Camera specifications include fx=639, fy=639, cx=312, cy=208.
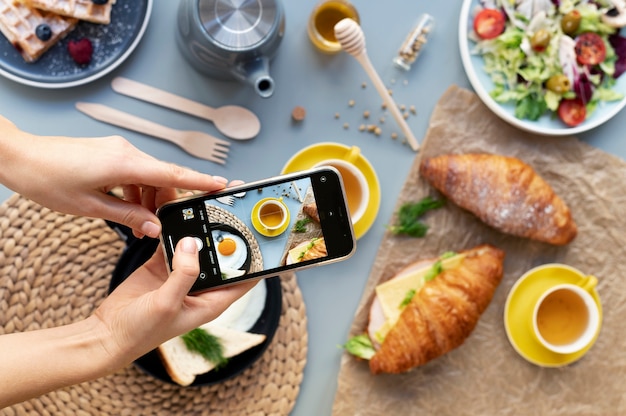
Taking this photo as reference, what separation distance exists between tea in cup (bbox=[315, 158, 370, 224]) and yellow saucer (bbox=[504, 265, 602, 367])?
0.41 metres

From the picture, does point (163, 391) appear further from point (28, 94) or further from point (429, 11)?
point (429, 11)

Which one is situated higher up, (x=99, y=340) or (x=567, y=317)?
(x=99, y=340)

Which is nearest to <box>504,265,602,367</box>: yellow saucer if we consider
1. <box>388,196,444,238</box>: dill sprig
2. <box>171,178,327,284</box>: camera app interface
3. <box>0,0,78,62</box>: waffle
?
<box>388,196,444,238</box>: dill sprig

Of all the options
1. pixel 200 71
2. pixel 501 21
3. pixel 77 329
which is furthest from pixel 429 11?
pixel 77 329

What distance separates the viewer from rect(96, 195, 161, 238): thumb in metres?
1.06

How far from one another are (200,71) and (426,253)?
680 mm

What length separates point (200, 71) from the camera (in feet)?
4.74

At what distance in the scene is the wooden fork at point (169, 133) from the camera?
141 centimetres

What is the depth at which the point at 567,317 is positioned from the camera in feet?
4.89

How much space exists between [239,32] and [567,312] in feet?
3.19

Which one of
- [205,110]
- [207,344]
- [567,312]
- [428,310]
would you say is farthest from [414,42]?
[207,344]

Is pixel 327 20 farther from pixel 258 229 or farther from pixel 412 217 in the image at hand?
pixel 258 229

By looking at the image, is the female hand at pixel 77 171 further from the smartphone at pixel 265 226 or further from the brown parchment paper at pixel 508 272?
the brown parchment paper at pixel 508 272

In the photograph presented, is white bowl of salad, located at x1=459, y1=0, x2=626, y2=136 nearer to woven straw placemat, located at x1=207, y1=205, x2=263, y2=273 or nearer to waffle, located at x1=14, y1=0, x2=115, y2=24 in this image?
woven straw placemat, located at x1=207, y1=205, x2=263, y2=273
